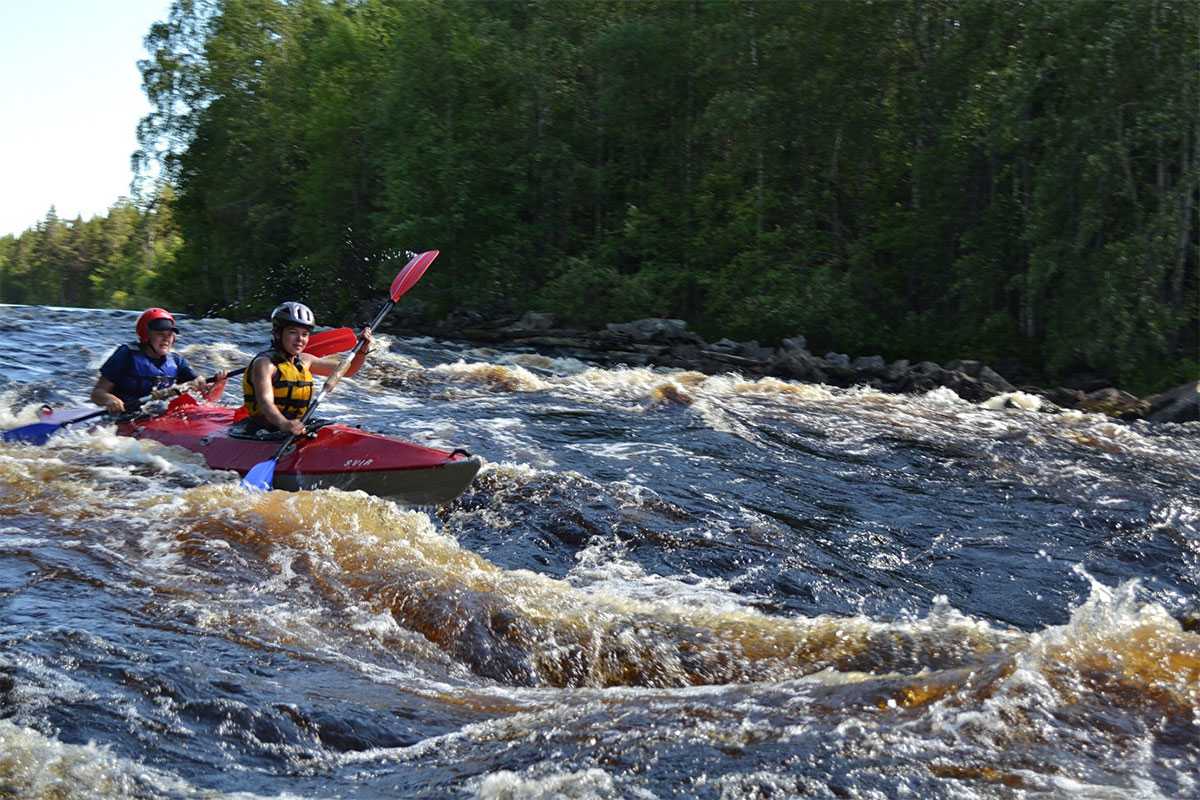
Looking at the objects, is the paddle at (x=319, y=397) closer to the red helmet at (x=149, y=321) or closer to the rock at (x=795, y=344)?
the red helmet at (x=149, y=321)

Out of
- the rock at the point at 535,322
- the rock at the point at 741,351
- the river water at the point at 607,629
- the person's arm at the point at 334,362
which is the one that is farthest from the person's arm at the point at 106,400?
the rock at the point at 535,322

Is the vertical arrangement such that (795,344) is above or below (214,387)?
below

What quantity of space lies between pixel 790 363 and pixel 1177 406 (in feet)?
18.4

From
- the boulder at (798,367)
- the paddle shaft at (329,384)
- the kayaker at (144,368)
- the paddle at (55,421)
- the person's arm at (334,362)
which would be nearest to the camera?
the paddle shaft at (329,384)

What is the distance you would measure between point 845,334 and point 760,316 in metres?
1.60

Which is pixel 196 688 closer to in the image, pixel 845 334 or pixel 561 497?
pixel 561 497

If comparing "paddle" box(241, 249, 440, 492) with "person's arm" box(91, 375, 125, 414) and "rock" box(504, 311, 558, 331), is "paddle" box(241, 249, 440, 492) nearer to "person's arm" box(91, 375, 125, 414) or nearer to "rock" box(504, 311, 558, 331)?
"person's arm" box(91, 375, 125, 414)

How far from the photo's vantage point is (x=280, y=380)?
7848mm

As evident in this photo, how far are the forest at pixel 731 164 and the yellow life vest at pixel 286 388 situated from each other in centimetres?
1238

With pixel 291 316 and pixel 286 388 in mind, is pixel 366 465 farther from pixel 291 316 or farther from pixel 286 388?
pixel 291 316

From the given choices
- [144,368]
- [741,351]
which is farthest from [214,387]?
[741,351]

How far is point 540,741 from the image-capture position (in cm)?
391

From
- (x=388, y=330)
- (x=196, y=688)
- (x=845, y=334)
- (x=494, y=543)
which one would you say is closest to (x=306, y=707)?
(x=196, y=688)

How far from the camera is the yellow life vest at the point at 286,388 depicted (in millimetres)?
7824
